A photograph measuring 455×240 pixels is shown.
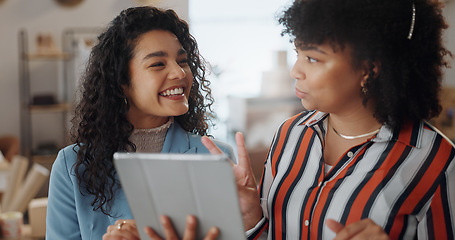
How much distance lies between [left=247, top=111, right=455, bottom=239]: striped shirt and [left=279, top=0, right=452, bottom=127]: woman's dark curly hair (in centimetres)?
6

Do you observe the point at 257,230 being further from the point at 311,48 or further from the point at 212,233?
the point at 311,48

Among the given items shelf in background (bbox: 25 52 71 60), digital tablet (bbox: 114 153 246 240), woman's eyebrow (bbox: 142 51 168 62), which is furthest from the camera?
shelf in background (bbox: 25 52 71 60)

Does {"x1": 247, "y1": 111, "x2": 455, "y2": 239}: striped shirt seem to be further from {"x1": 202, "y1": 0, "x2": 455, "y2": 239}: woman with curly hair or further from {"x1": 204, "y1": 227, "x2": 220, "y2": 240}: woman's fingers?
{"x1": 204, "y1": 227, "x2": 220, "y2": 240}: woman's fingers

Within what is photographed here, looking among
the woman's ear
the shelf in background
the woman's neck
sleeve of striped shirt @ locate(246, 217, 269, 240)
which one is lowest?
sleeve of striped shirt @ locate(246, 217, 269, 240)

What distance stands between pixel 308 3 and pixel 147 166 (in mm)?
460

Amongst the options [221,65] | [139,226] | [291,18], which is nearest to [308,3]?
[291,18]

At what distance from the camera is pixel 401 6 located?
3.15ft

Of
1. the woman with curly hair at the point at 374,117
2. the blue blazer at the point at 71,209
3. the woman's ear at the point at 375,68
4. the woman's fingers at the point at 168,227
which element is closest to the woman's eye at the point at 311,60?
the woman with curly hair at the point at 374,117

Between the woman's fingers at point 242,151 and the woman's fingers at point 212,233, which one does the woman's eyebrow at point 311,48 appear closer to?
the woman's fingers at point 242,151

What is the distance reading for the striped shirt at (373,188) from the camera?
96 centimetres

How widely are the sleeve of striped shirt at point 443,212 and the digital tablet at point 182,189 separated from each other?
39 centimetres

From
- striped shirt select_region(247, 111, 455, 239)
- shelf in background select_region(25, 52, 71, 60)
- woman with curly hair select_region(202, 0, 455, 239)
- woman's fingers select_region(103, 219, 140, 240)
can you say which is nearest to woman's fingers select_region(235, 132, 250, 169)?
woman with curly hair select_region(202, 0, 455, 239)

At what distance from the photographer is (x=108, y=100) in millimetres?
1204

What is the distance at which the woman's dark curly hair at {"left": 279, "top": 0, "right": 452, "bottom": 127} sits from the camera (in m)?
0.95
